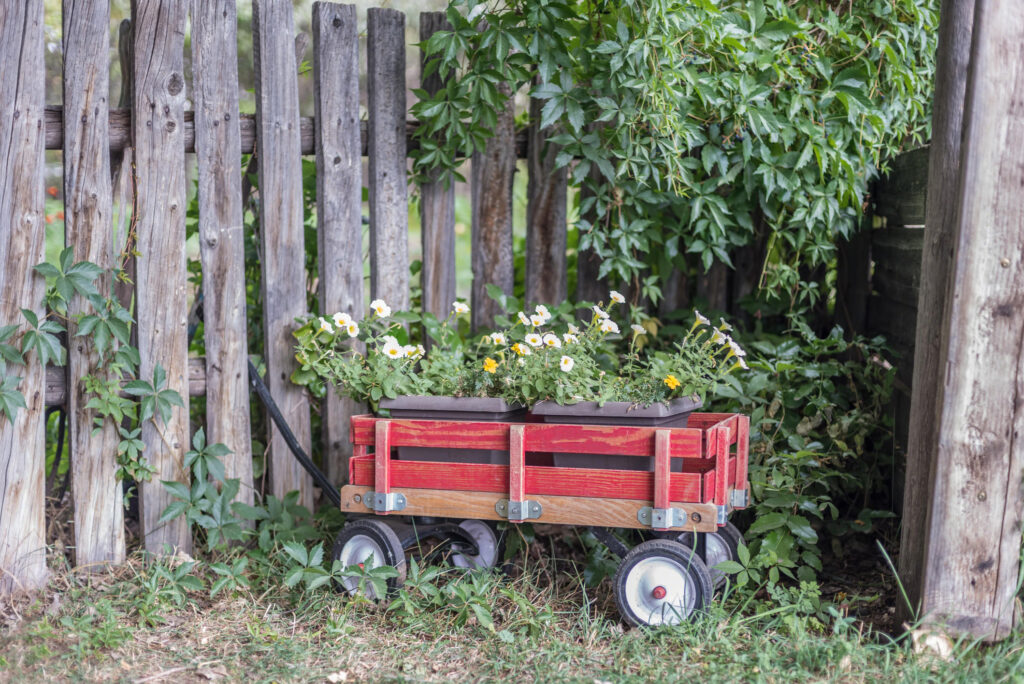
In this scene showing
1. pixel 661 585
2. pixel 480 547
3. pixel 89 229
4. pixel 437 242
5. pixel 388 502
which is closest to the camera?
pixel 661 585

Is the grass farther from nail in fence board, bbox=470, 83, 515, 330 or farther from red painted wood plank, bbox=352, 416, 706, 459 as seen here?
nail in fence board, bbox=470, 83, 515, 330

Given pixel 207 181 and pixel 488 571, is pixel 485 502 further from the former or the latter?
pixel 207 181

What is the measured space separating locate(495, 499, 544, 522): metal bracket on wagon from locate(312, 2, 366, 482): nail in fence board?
3.05 ft

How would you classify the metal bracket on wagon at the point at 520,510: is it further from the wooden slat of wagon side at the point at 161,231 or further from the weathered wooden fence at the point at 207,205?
the wooden slat of wagon side at the point at 161,231

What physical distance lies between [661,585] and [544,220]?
5.19 feet

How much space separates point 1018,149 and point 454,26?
177cm

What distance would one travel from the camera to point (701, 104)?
3.31 m

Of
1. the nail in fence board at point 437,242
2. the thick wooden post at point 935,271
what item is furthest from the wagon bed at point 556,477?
the nail in fence board at point 437,242

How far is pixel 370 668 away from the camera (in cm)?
247

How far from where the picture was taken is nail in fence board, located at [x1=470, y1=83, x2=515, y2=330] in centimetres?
349

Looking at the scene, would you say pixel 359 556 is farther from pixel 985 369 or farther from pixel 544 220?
pixel 985 369

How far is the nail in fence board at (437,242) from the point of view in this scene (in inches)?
136

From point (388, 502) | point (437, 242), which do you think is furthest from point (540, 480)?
point (437, 242)

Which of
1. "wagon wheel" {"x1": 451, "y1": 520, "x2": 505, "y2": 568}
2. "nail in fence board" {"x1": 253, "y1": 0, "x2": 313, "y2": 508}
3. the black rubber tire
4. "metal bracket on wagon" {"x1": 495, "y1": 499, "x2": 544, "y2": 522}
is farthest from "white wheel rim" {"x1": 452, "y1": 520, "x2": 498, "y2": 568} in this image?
"nail in fence board" {"x1": 253, "y1": 0, "x2": 313, "y2": 508}
